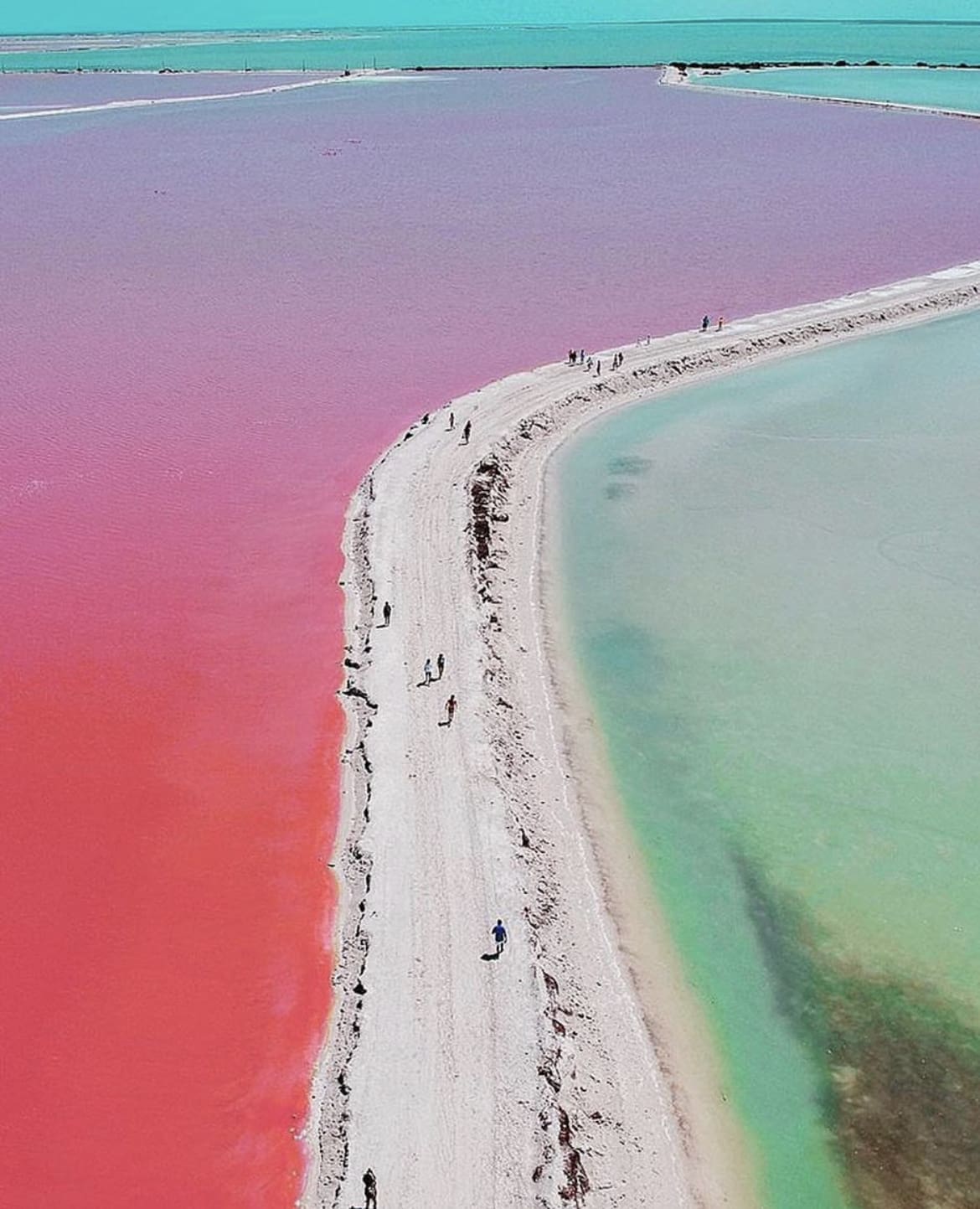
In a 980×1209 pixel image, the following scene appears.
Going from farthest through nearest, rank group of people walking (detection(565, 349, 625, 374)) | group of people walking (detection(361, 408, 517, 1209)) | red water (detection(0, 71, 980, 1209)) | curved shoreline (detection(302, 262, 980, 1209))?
group of people walking (detection(565, 349, 625, 374)) < red water (detection(0, 71, 980, 1209)) < curved shoreline (detection(302, 262, 980, 1209)) < group of people walking (detection(361, 408, 517, 1209))

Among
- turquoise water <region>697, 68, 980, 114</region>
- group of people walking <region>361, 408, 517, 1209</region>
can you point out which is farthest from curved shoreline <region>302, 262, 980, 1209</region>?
turquoise water <region>697, 68, 980, 114</region>

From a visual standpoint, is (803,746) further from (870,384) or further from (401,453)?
(870,384)

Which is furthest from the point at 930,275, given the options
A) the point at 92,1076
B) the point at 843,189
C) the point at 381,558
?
the point at 92,1076

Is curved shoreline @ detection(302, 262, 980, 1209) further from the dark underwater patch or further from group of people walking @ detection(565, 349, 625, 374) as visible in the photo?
group of people walking @ detection(565, 349, 625, 374)

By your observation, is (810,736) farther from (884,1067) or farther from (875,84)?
(875,84)

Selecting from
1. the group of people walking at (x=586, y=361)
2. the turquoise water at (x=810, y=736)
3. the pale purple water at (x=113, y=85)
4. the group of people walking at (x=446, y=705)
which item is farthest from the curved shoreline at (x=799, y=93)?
the group of people walking at (x=446, y=705)

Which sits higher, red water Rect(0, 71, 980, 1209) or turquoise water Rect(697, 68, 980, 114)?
turquoise water Rect(697, 68, 980, 114)
